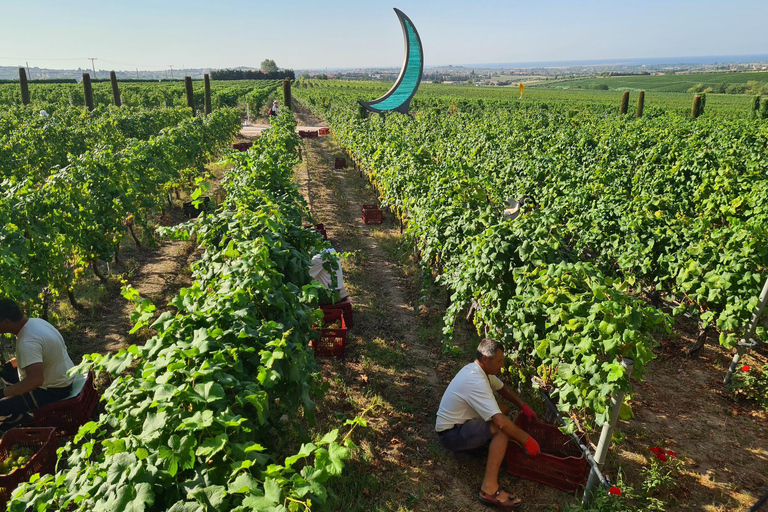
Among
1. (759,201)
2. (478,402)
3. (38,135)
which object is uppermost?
(38,135)

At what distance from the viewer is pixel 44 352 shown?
3934 mm

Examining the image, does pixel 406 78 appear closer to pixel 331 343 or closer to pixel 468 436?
pixel 331 343

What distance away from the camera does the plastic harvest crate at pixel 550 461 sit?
3732 millimetres

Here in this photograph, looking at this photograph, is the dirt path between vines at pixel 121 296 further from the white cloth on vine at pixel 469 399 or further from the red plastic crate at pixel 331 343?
the white cloth on vine at pixel 469 399

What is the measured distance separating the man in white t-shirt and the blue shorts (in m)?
3.14

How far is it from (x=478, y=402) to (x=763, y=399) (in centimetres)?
330

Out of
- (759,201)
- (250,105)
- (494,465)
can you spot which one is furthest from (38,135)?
(250,105)

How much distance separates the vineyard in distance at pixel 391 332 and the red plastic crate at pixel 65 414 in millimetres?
325

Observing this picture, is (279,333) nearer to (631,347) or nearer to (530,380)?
(631,347)

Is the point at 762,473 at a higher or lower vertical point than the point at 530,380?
lower

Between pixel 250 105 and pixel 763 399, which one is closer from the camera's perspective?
pixel 763 399

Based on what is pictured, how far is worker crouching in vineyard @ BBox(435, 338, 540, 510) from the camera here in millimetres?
3668

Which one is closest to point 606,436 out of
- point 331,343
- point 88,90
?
point 331,343

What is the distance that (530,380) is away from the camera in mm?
4629
